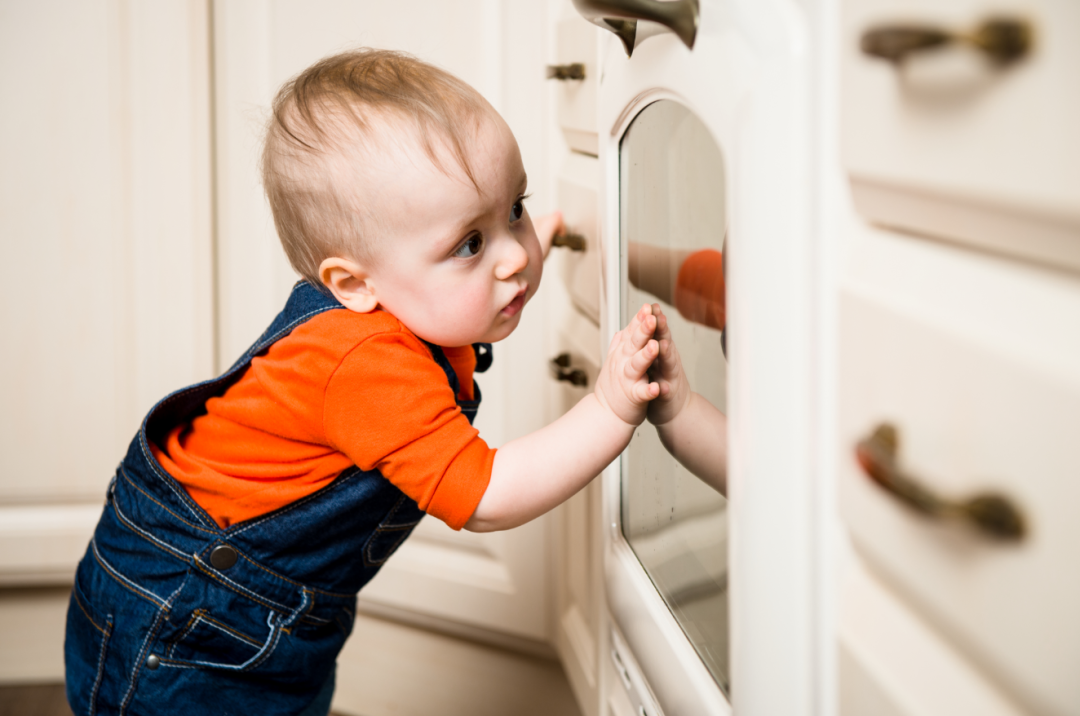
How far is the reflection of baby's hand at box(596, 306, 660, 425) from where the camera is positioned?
0.62 metres

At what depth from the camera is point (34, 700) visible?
1.50m

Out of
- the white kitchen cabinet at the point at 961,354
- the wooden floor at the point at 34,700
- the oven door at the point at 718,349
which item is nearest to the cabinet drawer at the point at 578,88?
the oven door at the point at 718,349

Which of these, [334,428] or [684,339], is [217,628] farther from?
[684,339]

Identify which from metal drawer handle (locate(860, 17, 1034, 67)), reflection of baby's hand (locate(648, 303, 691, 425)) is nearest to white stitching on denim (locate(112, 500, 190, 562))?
reflection of baby's hand (locate(648, 303, 691, 425))

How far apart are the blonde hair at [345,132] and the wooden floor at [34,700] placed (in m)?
1.13

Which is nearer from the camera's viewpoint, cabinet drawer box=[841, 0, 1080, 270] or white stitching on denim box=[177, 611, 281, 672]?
cabinet drawer box=[841, 0, 1080, 270]

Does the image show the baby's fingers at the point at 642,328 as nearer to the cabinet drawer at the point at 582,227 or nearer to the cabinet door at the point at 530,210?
the cabinet drawer at the point at 582,227

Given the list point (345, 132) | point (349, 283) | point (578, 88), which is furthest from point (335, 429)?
point (578, 88)

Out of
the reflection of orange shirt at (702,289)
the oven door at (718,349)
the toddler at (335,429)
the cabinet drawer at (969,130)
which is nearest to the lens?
the cabinet drawer at (969,130)

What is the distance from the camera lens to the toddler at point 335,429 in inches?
26.9

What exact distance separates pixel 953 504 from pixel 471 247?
1.60ft

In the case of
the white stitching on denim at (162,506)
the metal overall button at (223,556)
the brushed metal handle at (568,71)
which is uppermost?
the brushed metal handle at (568,71)

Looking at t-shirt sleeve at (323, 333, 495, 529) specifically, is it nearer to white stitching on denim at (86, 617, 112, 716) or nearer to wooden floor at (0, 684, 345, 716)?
white stitching on denim at (86, 617, 112, 716)

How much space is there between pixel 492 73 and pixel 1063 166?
1.01 metres
